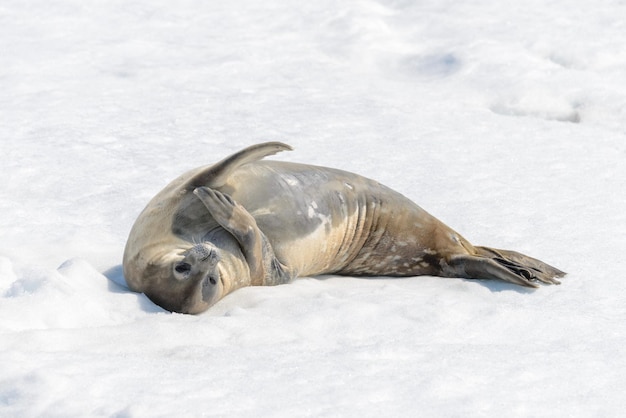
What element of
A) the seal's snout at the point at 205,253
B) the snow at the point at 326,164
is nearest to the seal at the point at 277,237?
the seal's snout at the point at 205,253

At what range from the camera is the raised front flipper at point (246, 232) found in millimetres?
4238

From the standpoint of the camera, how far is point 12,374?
2.89 metres

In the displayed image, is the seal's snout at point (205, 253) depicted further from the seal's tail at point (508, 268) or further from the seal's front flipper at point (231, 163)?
the seal's tail at point (508, 268)

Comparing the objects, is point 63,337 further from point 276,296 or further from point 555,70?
point 555,70

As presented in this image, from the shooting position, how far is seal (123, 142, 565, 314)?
410 cm

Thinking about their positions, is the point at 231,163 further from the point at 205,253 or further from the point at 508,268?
the point at 508,268

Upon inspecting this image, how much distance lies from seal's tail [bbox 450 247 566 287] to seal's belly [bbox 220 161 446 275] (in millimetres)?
259

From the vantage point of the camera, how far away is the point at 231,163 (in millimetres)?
4309

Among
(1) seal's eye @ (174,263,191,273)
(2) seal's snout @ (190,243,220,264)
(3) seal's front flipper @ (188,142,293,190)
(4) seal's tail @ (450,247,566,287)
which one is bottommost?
(4) seal's tail @ (450,247,566,287)

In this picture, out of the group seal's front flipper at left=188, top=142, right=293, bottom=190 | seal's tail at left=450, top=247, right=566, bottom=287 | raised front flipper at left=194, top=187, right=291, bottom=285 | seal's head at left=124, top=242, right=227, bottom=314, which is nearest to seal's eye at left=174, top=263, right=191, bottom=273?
seal's head at left=124, top=242, right=227, bottom=314

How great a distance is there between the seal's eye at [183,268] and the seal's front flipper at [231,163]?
499mm

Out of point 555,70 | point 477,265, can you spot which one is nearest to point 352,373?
point 477,265

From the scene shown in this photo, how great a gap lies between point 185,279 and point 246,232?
41 cm

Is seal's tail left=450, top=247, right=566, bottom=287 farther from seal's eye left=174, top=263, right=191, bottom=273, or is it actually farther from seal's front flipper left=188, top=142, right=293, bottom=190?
seal's eye left=174, top=263, right=191, bottom=273
